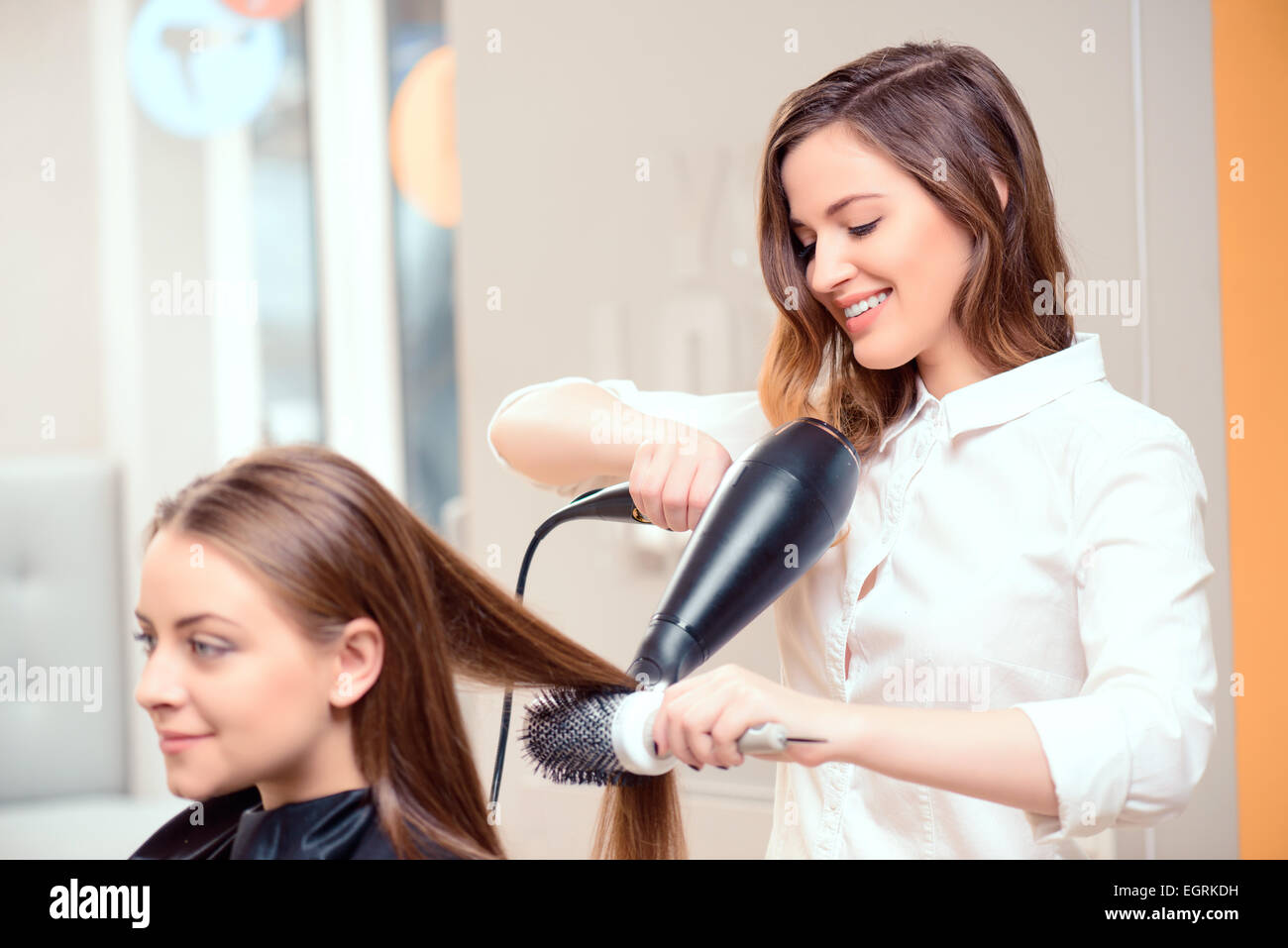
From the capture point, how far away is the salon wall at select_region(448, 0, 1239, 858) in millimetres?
1238

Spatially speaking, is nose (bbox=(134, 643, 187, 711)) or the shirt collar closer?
nose (bbox=(134, 643, 187, 711))

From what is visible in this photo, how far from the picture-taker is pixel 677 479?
0.88 metres

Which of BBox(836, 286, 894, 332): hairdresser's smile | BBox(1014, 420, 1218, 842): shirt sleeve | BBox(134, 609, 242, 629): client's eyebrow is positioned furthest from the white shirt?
BBox(134, 609, 242, 629): client's eyebrow

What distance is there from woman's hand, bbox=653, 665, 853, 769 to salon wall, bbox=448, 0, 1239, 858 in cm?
48

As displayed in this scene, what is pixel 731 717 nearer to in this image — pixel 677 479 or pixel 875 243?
A: pixel 677 479

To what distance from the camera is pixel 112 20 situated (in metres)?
2.38

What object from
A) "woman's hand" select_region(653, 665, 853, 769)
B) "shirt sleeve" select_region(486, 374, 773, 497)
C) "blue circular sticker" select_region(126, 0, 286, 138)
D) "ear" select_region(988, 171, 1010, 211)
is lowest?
"woman's hand" select_region(653, 665, 853, 769)

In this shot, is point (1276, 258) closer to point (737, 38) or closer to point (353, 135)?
point (737, 38)

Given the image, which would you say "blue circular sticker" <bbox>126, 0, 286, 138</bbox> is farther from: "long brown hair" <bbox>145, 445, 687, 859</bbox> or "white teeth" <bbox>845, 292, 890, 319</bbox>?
"white teeth" <bbox>845, 292, 890, 319</bbox>

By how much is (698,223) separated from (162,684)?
3.74 ft

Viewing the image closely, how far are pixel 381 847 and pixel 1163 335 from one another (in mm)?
984

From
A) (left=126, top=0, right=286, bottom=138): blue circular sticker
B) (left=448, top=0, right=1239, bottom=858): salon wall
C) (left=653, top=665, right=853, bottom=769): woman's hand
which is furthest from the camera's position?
(left=126, top=0, right=286, bottom=138): blue circular sticker
